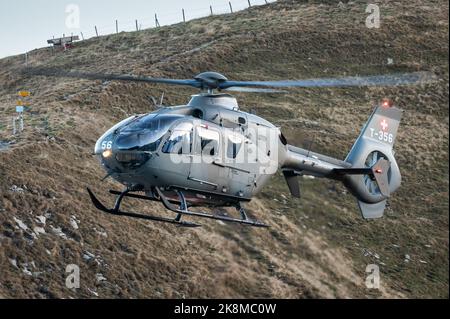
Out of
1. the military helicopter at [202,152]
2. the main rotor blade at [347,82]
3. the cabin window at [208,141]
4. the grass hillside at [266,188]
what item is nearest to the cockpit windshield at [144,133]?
the military helicopter at [202,152]

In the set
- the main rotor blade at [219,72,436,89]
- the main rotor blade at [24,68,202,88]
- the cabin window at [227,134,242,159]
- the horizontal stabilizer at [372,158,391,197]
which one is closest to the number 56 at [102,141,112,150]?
the main rotor blade at [24,68,202,88]

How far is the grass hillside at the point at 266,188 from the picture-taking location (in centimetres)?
3080

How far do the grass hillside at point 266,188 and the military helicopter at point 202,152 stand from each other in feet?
21.6

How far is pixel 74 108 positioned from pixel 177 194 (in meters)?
22.6

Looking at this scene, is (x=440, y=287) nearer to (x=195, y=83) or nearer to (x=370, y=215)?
(x=370, y=215)

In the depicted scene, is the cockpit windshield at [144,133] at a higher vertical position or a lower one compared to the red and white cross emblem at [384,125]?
higher

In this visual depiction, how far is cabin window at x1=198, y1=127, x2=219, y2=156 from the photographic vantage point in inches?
917

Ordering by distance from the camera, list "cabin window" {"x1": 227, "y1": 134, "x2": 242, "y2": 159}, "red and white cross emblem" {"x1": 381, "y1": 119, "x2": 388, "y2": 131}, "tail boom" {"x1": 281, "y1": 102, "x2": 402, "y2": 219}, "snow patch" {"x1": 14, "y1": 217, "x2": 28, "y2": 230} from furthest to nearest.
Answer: "red and white cross emblem" {"x1": 381, "y1": 119, "x2": 388, "y2": 131} → "snow patch" {"x1": 14, "y1": 217, "x2": 28, "y2": 230} → "tail boom" {"x1": 281, "y1": 102, "x2": 402, "y2": 219} → "cabin window" {"x1": 227, "y1": 134, "x2": 242, "y2": 159}

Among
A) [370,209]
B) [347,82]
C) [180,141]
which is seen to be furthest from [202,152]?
[370,209]

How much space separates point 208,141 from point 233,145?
999 millimetres

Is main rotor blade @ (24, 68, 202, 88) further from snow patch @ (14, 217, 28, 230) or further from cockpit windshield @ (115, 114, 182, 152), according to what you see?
snow patch @ (14, 217, 28, 230)

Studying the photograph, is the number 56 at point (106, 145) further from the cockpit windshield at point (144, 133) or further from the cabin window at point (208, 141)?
the cabin window at point (208, 141)

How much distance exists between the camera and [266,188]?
40531mm

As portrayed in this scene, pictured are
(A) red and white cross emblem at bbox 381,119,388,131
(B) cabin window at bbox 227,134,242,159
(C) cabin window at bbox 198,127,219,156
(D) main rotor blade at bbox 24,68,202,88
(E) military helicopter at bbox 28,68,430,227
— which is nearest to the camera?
(E) military helicopter at bbox 28,68,430,227
